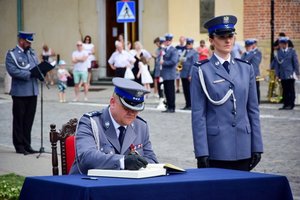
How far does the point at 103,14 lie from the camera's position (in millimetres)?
34406

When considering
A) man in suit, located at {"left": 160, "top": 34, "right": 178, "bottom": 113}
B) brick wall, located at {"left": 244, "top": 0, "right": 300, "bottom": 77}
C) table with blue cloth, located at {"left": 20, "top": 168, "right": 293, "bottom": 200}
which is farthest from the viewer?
brick wall, located at {"left": 244, "top": 0, "right": 300, "bottom": 77}

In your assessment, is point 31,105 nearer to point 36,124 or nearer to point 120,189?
point 36,124

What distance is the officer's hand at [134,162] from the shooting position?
5664 mm

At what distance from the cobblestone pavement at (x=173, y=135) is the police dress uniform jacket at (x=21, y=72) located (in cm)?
102

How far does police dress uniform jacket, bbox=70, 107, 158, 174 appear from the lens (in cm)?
603

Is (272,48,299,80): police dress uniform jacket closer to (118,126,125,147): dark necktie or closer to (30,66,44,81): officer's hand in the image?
(30,66,44,81): officer's hand

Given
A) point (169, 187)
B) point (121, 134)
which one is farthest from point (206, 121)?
point (169, 187)

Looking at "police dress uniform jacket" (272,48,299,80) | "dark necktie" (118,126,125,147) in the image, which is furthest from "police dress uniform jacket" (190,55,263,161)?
"police dress uniform jacket" (272,48,299,80)

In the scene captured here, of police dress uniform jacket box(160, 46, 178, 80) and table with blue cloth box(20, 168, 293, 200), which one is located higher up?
police dress uniform jacket box(160, 46, 178, 80)

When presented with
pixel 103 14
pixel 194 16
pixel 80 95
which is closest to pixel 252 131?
pixel 80 95

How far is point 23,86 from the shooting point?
14.8 meters

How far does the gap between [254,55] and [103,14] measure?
11.4m

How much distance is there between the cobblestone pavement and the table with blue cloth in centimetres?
487

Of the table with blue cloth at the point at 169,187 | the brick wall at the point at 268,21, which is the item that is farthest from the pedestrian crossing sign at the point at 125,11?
the table with blue cloth at the point at 169,187
